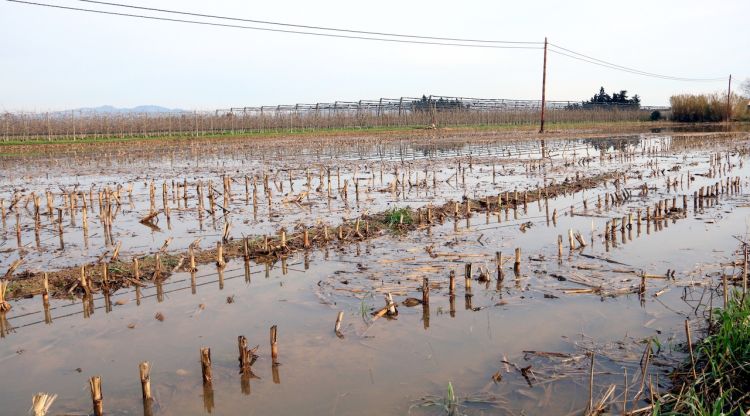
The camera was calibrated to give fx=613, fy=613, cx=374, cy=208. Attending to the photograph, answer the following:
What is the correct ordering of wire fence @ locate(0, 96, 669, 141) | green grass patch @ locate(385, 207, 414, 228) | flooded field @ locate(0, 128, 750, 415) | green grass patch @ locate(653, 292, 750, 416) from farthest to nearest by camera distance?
1. wire fence @ locate(0, 96, 669, 141)
2. green grass patch @ locate(385, 207, 414, 228)
3. flooded field @ locate(0, 128, 750, 415)
4. green grass patch @ locate(653, 292, 750, 416)

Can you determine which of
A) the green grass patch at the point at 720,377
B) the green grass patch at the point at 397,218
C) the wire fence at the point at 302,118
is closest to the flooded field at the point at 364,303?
the green grass patch at the point at 397,218

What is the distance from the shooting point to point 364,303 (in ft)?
24.0

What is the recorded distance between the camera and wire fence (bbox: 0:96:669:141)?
4753cm

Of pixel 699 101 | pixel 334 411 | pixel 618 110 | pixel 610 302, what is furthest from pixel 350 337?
pixel 618 110

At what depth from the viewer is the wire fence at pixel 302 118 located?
4753 cm

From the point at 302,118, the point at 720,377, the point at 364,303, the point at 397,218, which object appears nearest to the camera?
the point at 720,377

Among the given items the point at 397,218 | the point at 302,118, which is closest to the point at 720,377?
the point at 397,218

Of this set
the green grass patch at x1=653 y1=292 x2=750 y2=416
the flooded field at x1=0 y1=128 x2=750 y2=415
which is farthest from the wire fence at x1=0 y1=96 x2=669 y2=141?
the green grass patch at x1=653 y1=292 x2=750 y2=416

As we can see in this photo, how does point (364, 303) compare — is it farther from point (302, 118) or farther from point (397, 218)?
point (302, 118)

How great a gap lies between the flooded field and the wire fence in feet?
120

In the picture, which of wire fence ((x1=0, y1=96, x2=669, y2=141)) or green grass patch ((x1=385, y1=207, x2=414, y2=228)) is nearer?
green grass patch ((x1=385, y1=207, x2=414, y2=228))

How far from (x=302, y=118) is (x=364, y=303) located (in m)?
50.5

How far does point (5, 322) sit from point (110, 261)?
6.80ft

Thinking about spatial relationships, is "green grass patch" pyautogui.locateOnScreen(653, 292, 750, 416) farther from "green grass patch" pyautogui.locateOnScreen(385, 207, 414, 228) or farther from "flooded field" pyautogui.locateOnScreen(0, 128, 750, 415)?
"green grass patch" pyautogui.locateOnScreen(385, 207, 414, 228)
